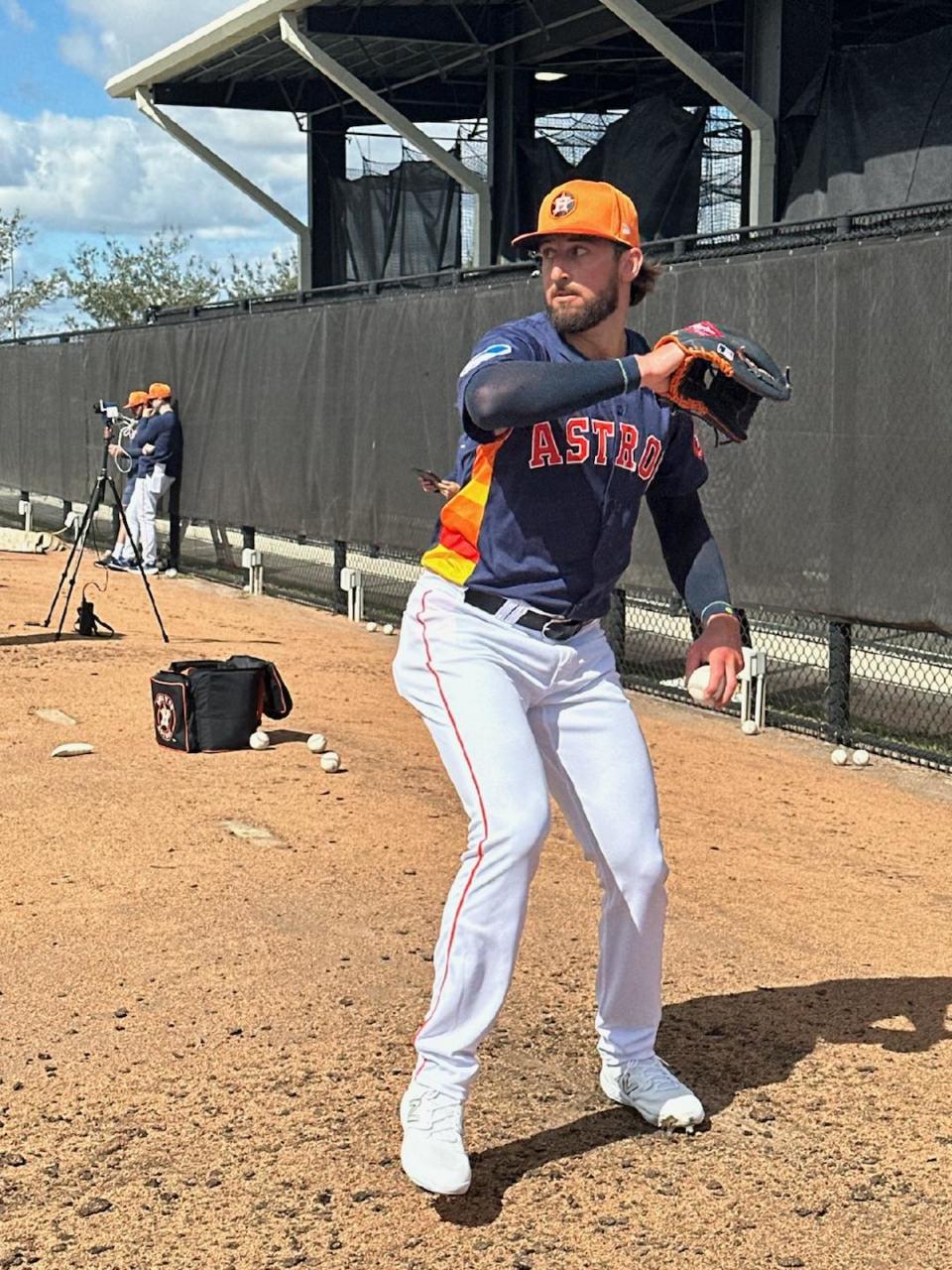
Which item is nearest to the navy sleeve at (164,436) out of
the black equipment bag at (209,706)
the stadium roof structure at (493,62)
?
the stadium roof structure at (493,62)

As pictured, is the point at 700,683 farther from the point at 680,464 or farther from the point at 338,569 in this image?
the point at 338,569

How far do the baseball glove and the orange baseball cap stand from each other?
0.28 metres

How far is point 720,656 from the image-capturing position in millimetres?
3926

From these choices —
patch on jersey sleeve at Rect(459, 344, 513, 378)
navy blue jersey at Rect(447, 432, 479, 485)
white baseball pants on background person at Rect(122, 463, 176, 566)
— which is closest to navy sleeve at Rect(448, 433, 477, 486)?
navy blue jersey at Rect(447, 432, 479, 485)

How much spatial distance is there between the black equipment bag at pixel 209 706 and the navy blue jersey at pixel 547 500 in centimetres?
464

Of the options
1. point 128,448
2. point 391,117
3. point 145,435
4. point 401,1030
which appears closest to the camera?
point 401,1030

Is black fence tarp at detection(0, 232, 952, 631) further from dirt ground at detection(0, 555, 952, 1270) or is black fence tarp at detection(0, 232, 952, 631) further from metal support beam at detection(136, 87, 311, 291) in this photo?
metal support beam at detection(136, 87, 311, 291)

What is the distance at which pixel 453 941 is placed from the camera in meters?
3.51

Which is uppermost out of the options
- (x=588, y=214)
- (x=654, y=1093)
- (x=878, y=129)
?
(x=878, y=129)

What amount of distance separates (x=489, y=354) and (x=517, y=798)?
0.96 meters

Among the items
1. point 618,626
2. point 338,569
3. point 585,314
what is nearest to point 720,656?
point 585,314

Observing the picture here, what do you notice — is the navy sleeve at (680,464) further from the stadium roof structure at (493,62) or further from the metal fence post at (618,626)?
the stadium roof structure at (493,62)

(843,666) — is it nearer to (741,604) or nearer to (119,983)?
(741,604)

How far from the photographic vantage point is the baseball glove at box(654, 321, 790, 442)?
11.5 ft
